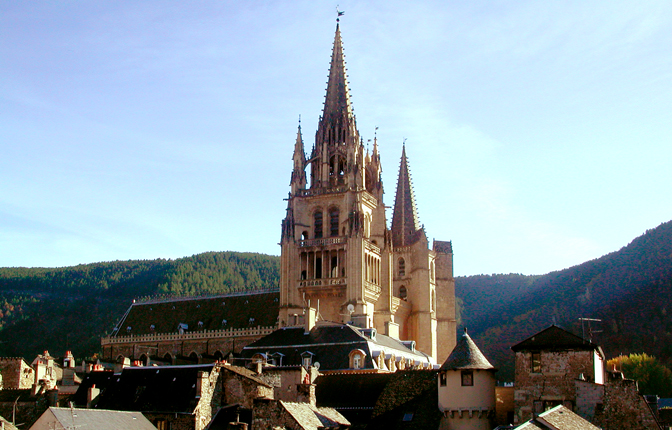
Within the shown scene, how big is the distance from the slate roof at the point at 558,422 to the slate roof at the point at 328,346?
87.2ft

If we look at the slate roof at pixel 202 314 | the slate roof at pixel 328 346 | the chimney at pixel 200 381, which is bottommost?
the chimney at pixel 200 381

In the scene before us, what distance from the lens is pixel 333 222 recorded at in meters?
89.8

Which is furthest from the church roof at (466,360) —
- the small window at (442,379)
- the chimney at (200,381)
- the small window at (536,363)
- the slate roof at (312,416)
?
the chimney at (200,381)

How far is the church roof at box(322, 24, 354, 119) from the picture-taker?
94188 mm

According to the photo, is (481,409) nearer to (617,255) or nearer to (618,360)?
(618,360)

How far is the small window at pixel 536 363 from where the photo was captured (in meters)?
43.6

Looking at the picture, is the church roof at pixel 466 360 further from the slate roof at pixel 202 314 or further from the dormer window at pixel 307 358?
the slate roof at pixel 202 314

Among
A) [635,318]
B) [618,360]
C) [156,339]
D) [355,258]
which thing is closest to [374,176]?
[355,258]

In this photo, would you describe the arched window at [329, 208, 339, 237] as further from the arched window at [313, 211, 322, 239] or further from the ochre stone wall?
the ochre stone wall

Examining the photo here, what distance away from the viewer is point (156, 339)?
94.1m

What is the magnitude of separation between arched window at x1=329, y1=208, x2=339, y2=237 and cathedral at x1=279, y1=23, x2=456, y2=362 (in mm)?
99

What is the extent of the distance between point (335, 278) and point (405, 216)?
16.0 m

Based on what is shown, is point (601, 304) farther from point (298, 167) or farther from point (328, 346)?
point (328, 346)

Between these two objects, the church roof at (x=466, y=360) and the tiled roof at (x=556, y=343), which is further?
the church roof at (x=466, y=360)
